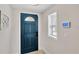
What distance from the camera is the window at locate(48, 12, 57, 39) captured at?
4.45 feet

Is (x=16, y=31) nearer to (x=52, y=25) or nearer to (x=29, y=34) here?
(x=29, y=34)

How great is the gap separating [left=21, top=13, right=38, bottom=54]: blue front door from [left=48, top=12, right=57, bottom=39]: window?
168 millimetres

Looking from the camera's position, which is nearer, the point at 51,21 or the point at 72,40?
the point at 72,40

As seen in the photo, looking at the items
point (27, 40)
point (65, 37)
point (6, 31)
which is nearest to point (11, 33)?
point (6, 31)

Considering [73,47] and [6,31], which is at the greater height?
[6,31]

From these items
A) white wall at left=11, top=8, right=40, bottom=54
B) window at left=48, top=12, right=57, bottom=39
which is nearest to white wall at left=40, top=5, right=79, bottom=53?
window at left=48, top=12, right=57, bottom=39

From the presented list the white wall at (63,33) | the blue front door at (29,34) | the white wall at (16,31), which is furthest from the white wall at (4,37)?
the white wall at (63,33)

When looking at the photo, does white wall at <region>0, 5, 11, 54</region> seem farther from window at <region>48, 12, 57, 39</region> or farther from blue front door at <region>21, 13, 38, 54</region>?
window at <region>48, 12, 57, 39</region>

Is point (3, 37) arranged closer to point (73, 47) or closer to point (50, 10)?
point (50, 10)

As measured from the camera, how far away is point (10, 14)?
1310 millimetres

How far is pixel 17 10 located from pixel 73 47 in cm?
79

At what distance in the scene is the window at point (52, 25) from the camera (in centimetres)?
136

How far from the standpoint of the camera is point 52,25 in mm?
1374

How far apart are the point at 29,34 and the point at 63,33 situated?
415mm
